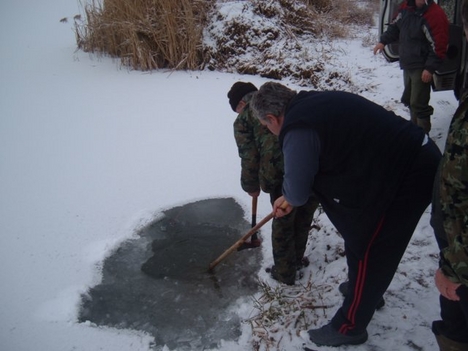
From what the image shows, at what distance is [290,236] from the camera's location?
92.5 inches

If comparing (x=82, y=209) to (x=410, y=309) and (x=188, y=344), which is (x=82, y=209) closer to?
(x=188, y=344)

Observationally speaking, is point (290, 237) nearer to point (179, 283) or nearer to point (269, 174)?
point (269, 174)

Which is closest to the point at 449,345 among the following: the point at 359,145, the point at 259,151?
the point at 359,145

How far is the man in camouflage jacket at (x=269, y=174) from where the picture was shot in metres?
2.22

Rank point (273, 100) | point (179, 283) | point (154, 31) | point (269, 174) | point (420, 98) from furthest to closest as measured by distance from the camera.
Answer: point (154, 31), point (420, 98), point (179, 283), point (269, 174), point (273, 100)

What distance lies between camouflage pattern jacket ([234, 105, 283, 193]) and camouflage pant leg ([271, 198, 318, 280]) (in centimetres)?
23

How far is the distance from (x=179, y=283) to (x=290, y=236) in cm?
92

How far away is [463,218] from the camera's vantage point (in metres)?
1.17

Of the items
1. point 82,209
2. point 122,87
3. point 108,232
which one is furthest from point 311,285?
point 122,87

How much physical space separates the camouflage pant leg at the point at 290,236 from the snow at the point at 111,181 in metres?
0.17

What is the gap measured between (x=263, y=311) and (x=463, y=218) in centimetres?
148

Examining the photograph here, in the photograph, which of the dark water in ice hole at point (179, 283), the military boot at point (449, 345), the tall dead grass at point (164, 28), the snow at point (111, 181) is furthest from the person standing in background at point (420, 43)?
the tall dead grass at point (164, 28)

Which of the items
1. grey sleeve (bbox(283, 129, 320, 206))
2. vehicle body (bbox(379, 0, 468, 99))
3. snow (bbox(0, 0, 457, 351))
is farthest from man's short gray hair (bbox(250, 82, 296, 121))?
vehicle body (bbox(379, 0, 468, 99))

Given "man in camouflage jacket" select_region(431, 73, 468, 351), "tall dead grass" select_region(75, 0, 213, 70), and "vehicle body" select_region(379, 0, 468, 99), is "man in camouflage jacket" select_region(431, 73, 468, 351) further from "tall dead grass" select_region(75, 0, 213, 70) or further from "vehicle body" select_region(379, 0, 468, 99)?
"tall dead grass" select_region(75, 0, 213, 70)
